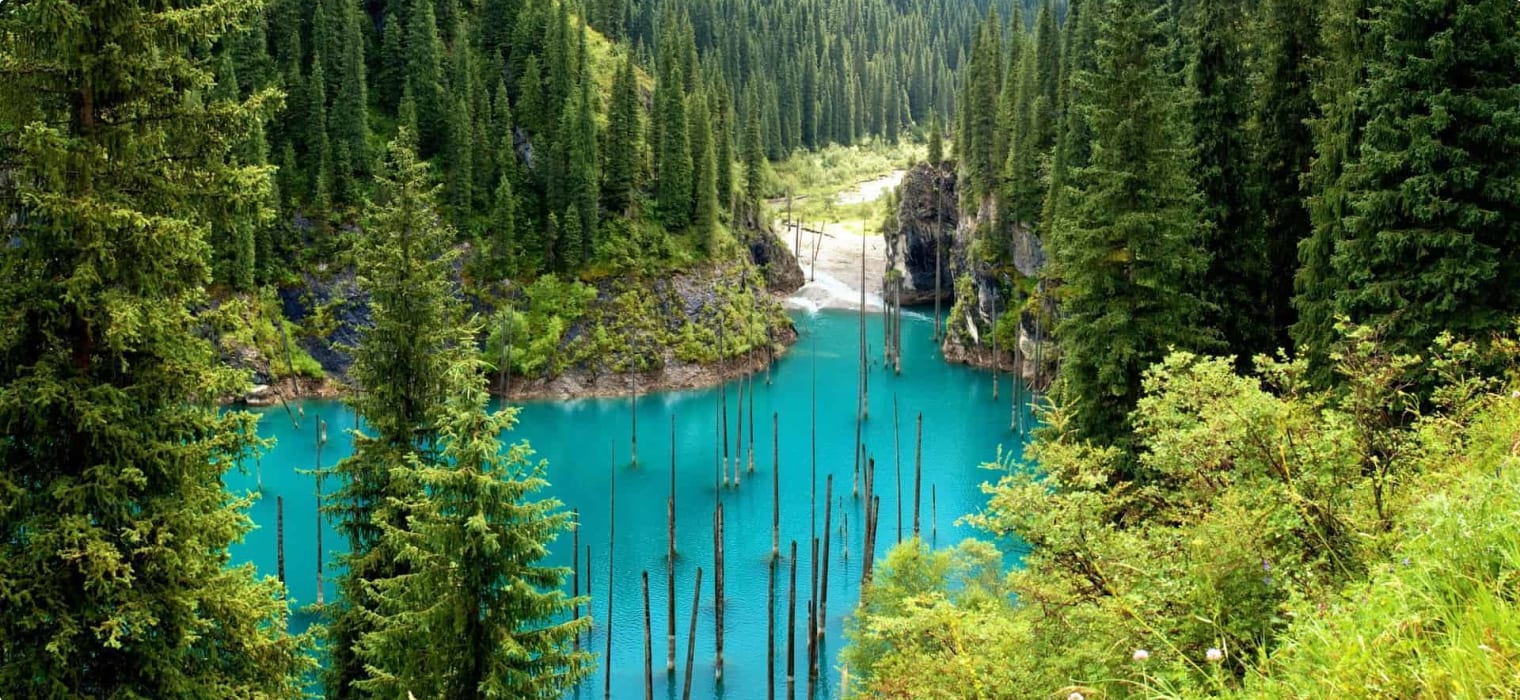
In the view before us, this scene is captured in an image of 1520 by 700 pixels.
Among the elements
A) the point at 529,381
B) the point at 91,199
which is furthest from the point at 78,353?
the point at 529,381

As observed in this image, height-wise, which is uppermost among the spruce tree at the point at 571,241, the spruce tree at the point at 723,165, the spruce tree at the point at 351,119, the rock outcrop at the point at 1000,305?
the spruce tree at the point at 351,119

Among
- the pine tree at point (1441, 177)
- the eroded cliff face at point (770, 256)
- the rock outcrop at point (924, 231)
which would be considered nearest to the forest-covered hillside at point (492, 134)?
the eroded cliff face at point (770, 256)

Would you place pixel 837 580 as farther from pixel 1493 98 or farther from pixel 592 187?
pixel 592 187

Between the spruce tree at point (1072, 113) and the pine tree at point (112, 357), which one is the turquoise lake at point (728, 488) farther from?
the pine tree at point (112, 357)

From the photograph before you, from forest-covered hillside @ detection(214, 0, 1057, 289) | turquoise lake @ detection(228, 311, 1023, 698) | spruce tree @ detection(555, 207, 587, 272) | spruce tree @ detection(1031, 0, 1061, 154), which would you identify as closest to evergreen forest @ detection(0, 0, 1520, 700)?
turquoise lake @ detection(228, 311, 1023, 698)

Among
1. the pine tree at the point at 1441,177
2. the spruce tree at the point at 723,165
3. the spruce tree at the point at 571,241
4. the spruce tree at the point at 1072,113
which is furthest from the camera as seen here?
the spruce tree at the point at 723,165

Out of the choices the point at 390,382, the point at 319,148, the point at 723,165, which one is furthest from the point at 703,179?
the point at 390,382

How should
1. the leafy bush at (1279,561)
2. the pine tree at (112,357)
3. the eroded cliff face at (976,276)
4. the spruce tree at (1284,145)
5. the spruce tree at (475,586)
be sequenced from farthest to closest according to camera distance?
the eroded cliff face at (976,276)
the spruce tree at (1284,145)
the spruce tree at (475,586)
the pine tree at (112,357)
the leafy bush at (1279,561)
